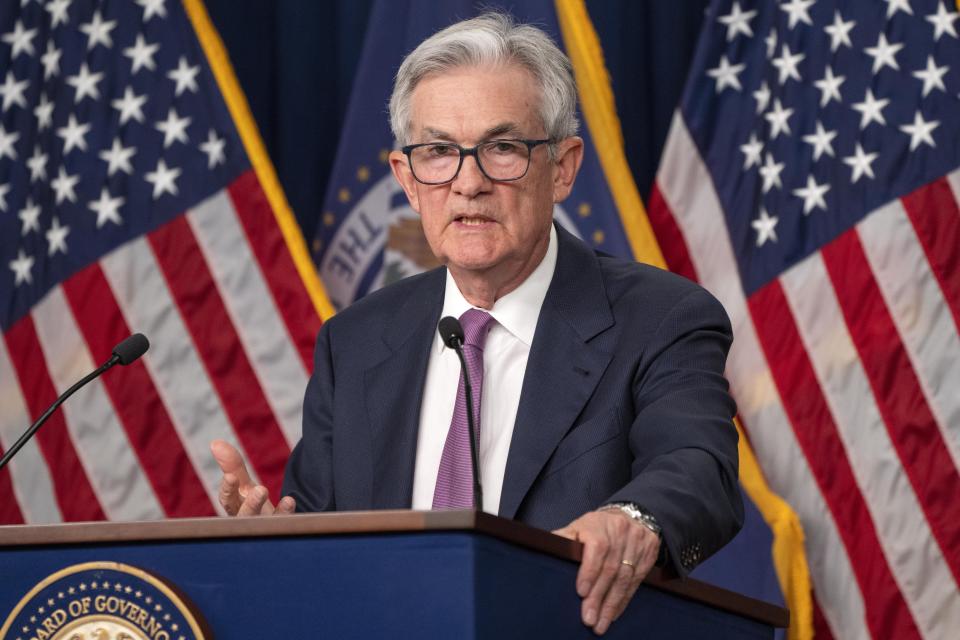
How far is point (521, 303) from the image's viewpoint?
2305mm

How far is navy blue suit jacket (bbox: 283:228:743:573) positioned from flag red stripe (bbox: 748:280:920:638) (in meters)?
1.43

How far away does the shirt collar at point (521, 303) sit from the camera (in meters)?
2.28

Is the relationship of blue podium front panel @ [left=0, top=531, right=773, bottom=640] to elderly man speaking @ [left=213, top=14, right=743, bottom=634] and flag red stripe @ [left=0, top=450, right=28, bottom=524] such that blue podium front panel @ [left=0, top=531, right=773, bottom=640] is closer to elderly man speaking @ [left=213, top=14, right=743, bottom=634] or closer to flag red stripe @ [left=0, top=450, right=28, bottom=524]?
elderly man speaking @ [left=213, top=14, right=743, bottom=634]

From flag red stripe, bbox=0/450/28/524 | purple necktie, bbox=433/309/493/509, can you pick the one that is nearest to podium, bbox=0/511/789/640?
purple necktie, bbox=433/309/493/509

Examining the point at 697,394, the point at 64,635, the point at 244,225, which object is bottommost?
the point at 64,635

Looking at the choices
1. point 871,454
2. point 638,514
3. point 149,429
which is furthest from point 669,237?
point 638,514

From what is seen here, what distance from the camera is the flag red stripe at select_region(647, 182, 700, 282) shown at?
3.98 meters

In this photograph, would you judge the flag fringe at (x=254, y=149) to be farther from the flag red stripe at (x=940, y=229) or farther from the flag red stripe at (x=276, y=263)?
the flag red stripe at (x=940, y=229)

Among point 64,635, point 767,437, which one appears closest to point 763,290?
point 767,437

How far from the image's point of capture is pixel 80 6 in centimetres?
434

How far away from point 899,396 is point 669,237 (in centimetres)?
84

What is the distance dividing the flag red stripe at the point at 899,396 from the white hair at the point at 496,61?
62.0 inches

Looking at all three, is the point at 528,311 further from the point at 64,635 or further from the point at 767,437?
the point at 767,437

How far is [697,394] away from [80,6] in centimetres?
304
